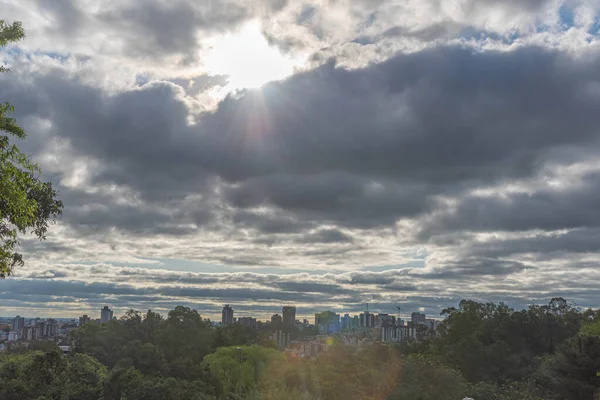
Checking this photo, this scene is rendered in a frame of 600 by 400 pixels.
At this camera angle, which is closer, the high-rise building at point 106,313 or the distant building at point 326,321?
the high-rise building at point 106,313

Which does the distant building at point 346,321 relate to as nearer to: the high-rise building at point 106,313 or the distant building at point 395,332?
the distant building at point 395,332

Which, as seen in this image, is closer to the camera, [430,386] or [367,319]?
[430,386]

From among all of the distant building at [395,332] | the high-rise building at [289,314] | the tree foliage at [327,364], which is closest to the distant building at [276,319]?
the high-rise building at [289,314]

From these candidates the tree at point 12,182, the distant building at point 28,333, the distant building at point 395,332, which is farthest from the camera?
the distant building at point 28,333

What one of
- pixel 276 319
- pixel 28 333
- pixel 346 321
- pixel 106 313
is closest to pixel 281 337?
pixel 276 319

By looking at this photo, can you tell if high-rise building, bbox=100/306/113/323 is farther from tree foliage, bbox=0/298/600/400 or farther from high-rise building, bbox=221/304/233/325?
tree foliage, bbox=0/298/600/400

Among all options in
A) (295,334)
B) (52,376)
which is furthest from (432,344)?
(295,334)

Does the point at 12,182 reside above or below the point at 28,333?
above

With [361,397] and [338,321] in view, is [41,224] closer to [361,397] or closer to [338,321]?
[361,397]

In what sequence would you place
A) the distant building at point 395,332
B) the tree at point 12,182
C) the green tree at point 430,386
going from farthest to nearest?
the distant building at point 395,332 < the green tree at point 430,386 < the tree at point 12,182

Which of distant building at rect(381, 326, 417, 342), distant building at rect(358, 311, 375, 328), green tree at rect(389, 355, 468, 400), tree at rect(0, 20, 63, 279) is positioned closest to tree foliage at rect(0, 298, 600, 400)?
green tree at rect(389, 355, 468, 400)

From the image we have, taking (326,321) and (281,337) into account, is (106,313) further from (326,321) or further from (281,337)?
(326,321)
